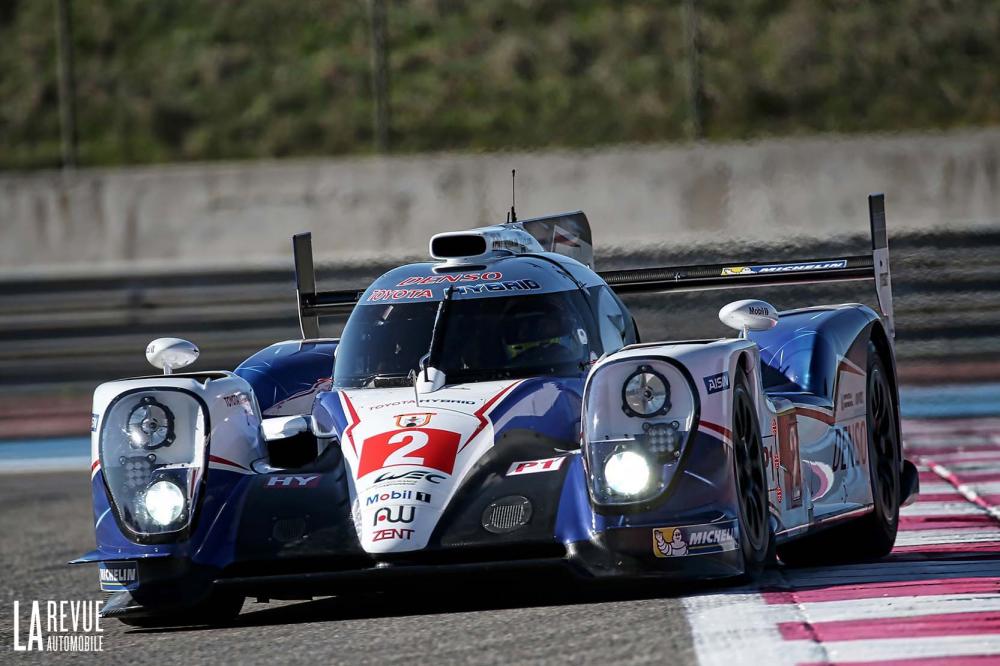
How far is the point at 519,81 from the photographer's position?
20125mm

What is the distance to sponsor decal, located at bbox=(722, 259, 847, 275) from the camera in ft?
26.2

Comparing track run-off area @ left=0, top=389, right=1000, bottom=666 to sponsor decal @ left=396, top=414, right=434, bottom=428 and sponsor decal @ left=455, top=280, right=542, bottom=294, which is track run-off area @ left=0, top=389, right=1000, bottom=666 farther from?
sponsor decal @ left=455, top=280, right=542, bottom=294

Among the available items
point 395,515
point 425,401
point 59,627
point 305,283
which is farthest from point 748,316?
point 59,627

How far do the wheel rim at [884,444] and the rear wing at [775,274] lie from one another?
31cm

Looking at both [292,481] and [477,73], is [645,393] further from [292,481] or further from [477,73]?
[477,73]

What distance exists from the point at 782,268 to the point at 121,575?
3206 mm

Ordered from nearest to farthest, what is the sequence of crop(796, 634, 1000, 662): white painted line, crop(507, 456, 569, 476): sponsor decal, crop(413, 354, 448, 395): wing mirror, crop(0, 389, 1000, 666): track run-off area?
1. crop(796, 634, 1000, 662): white painted line
2. crop(0, 389, 1000, 666): track run-off area
3. crop(507, 456, 569, 476): sponsor decal
4. crop(413, 354, 448, 395): wing mirror

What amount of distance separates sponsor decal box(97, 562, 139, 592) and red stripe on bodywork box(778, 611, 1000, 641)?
7.22ft

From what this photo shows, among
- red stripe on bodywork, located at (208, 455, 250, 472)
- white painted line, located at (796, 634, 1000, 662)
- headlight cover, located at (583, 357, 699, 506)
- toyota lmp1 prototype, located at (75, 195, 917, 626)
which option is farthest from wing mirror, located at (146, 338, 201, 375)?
white painted line, located at (796, 634, 1000, 662)

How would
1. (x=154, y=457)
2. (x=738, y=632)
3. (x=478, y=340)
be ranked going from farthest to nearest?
(x=478, y=340) < (x=154, y=457) < (x=738, y=632)

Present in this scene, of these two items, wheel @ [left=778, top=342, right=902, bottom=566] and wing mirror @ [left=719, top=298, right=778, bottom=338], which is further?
wheel @ [left=778, top=342, right=902, bottom=566]

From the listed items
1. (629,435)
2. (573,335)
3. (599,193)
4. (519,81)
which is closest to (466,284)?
(573,335)

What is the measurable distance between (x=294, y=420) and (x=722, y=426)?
167cm

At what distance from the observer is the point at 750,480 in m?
6.17
